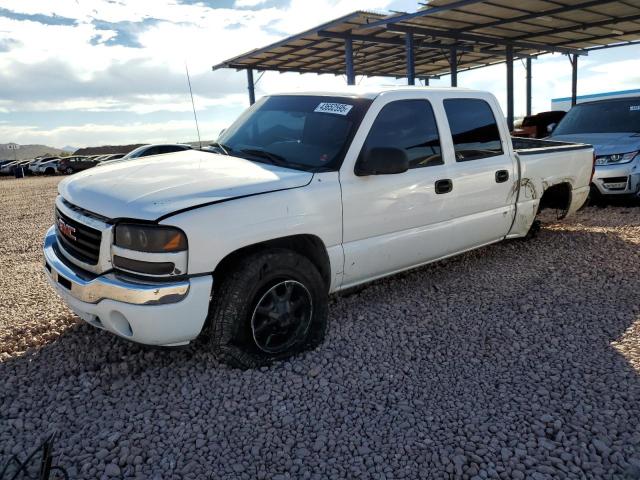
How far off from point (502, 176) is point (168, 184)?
10.6ft

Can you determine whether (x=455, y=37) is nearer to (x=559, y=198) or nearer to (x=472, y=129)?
(x=559, y=198)

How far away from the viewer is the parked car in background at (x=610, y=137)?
7941mm

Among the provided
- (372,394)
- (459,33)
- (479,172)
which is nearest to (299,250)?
(372,394)

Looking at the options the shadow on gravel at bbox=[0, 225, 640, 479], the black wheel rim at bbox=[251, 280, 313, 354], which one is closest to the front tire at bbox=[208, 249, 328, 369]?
the black wheel rim at bbox=[251, 280, 313, 354]

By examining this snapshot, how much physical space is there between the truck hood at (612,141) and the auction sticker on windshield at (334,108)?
232 inches

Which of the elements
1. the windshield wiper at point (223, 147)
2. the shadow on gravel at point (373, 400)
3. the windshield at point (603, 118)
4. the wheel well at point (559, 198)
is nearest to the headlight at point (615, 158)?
the windshield at point (603, 118)

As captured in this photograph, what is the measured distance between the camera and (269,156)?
152 inches

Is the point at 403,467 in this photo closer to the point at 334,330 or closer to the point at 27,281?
the point at 334,330

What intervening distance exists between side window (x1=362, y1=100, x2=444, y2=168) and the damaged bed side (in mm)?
1359

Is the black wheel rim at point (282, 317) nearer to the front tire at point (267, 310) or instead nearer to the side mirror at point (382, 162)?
the front tire at point (267, 310)

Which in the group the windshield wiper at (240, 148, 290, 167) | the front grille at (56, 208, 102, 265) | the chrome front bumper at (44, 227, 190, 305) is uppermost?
the windshield wiper at (240, 148, 290, 167)

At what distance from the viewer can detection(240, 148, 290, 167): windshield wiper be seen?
12.3 feet

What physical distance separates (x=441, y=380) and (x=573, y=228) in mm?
4907

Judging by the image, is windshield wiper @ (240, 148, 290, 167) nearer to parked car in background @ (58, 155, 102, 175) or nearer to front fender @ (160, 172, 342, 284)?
front fender @ (160, 172, 342, 284)
